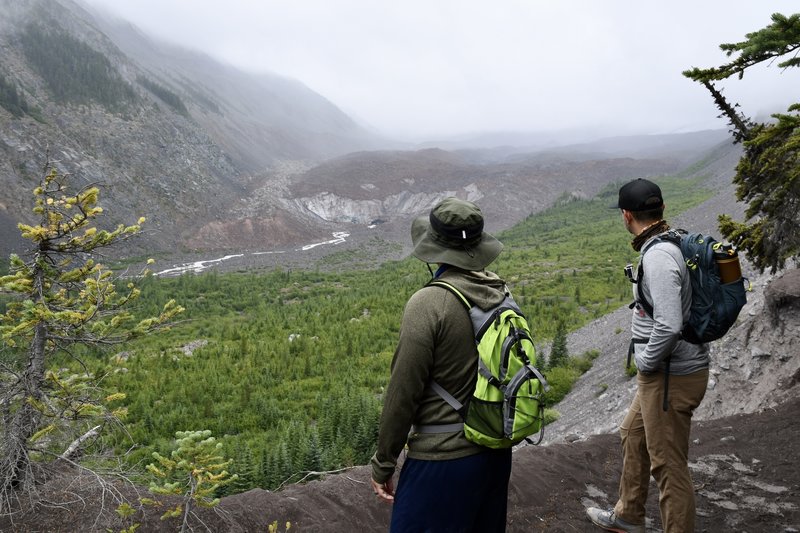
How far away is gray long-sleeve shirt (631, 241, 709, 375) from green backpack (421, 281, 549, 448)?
1231mm

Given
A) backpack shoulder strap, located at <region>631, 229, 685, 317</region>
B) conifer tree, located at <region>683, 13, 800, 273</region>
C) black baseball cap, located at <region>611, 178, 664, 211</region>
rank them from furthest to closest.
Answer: conifer tree, located at <region>683, 13, 800, 273</region> < black baseball cap, located at <region>611, 178, 664, 211</region> < backpack shoulder strap, located at <region>631, 229, 685, 317</region>

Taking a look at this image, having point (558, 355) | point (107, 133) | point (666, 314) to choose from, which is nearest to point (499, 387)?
point (666, 314)

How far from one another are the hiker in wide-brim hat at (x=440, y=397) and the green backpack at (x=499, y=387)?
49 mm

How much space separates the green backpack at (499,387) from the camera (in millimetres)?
2283

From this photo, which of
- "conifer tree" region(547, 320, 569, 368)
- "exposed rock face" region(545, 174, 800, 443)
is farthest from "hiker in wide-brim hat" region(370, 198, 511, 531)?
"conifer tree" region(547, 320, 569, 368)

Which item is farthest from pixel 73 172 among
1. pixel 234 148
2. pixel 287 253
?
pixel 234 148

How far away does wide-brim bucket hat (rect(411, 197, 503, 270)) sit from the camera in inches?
95.0

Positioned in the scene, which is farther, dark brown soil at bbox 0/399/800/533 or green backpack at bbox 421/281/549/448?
dark brown soil at bbox 0/399/800/533

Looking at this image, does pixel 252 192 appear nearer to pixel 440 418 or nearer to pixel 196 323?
pixel 196 323

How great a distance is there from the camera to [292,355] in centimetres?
1642

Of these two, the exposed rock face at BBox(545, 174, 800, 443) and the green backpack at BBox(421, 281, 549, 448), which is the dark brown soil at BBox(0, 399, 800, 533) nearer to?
the exposed rock face at BBox(545, 174, 800, 443)

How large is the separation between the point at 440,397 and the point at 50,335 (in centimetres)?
347

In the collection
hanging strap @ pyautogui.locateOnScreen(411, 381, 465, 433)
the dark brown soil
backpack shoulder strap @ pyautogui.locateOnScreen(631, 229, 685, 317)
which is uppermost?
backpack shoulder strap @ pyautogui.locateOnScreen(631, 229, 685, 317)

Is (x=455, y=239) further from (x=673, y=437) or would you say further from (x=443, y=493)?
(x=673, y=437)
